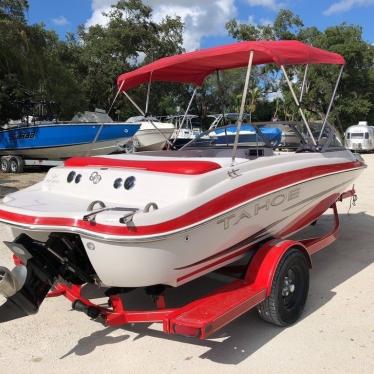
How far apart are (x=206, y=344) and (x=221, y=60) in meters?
3.19

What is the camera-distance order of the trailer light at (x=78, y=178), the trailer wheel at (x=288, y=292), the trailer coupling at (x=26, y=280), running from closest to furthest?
1. the trailer coupling at (x=26, y=280)
2. the trailer wheel at (x=288, y=292)
3. the trailer light at (x=78, y=178)

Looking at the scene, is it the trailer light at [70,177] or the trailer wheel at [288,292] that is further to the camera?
the trailer light at [70,177]

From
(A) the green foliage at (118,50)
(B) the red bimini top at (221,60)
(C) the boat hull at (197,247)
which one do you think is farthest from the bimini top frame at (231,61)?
(A) the green foliage at (118,50)

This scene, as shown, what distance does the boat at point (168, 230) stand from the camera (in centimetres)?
318

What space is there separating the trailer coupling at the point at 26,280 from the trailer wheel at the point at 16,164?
495 inches

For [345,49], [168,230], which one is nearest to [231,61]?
[168,230]

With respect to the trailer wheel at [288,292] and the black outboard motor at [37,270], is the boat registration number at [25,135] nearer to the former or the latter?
the black outboard motor at [37,270]

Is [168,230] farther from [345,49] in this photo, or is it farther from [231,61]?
[345,49]

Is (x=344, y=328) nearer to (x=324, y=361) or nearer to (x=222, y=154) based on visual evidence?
(x=324, y=361)

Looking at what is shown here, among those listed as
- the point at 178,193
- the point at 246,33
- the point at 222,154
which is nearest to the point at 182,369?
the point at 178,193

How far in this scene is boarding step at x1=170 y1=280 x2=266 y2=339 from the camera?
318 cm

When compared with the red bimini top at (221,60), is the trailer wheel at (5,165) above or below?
below

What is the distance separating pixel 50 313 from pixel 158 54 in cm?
2996

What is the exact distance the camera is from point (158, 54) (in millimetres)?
32531
